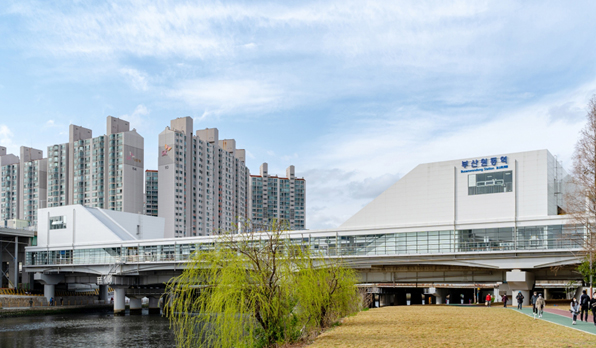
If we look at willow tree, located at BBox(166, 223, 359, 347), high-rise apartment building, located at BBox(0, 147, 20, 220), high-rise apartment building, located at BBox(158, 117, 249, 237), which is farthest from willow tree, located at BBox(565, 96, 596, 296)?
high-rise apartment building, located at BBox(0, 147, 20, 220)

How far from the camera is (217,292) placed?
62.4 feet

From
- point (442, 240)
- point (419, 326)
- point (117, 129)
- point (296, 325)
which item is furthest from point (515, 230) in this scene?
point (117, 129)

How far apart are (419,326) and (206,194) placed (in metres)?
120

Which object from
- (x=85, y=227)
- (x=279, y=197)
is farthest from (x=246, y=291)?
(x=279, y=197)

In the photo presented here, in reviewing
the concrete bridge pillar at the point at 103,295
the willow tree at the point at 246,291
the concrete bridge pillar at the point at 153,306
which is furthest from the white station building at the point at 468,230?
the concrete bridge pillar at the point at 103,295

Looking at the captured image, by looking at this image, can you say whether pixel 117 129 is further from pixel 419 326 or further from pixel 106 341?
pixel 419 326

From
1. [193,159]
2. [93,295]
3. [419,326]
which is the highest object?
[193,159]

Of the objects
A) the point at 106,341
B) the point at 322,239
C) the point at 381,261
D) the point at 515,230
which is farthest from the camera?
the point at 322,239

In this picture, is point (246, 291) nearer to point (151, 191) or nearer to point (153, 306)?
point (153, 306)

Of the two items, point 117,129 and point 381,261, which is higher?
point 117,129

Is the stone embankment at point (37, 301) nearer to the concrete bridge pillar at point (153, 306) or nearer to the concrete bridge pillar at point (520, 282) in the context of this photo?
the concrete bridge pillar at point (153, 306)

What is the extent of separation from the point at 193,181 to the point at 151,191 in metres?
17.6

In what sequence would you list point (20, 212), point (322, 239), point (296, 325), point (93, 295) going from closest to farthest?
point (296, 325) < point (322, 239) < point (93, 295) < point (20, 212)

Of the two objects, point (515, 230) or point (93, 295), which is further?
point (93, 295)
